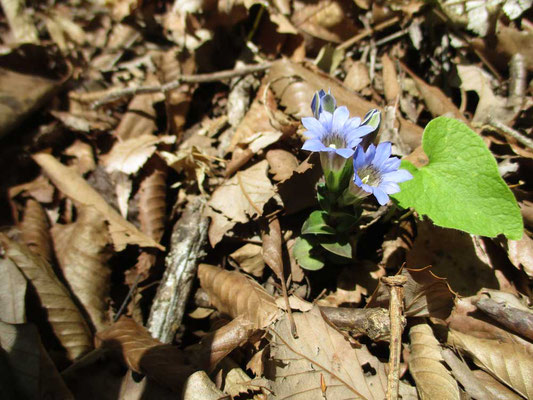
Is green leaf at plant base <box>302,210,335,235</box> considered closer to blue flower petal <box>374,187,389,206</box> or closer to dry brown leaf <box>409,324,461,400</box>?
blue flower petal <box>374,187,389,206</box>

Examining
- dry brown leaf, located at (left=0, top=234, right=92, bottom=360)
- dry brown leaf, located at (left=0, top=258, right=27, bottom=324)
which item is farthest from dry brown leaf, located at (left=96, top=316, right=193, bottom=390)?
dry brown leaf, located at (left=0, top=258, right=27, bottom=324)

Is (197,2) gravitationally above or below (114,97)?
above

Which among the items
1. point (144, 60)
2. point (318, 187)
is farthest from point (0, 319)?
point (144, 60)

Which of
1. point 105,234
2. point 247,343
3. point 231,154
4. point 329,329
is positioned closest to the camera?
point 329,329

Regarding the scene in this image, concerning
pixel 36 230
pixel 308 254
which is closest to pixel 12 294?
pixel 36 230

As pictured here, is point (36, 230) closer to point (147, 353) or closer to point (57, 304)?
point (57, 304)

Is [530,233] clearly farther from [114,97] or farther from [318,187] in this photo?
[114,97]
